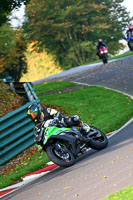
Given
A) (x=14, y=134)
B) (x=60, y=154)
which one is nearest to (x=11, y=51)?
(x=14, y=134)

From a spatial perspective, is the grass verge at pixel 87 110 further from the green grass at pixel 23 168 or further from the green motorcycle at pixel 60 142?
the green motorcycle at pixel 60 142

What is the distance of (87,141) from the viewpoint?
34.4 feet

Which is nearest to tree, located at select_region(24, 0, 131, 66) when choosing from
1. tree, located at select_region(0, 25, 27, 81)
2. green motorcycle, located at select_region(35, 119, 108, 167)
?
tree, located at select_region(0, 25, 27, 81)

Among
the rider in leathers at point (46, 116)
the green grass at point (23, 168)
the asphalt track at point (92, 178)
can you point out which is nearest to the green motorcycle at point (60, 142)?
the rider in leathers at point (46, 116)

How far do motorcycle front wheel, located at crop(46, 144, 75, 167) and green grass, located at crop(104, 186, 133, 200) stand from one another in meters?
3.82

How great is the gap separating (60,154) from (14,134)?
4.44 m

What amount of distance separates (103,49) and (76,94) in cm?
1132

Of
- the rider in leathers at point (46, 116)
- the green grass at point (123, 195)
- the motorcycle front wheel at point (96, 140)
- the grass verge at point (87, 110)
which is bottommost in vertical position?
the grass verge at point (87, 110)

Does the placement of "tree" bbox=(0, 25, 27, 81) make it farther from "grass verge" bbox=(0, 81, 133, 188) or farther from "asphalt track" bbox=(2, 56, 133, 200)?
"asphalt track" bbox=(2, 56, 133, 200)

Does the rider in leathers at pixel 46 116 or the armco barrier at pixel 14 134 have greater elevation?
the rider in leathers at pixel 46 116

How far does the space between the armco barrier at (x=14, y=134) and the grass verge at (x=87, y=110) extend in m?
0.43

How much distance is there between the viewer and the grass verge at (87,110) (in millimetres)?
12023

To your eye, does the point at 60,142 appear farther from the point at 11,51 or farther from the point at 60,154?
the point at 11,51

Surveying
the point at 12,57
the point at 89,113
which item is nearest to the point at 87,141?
the point at 89,113
